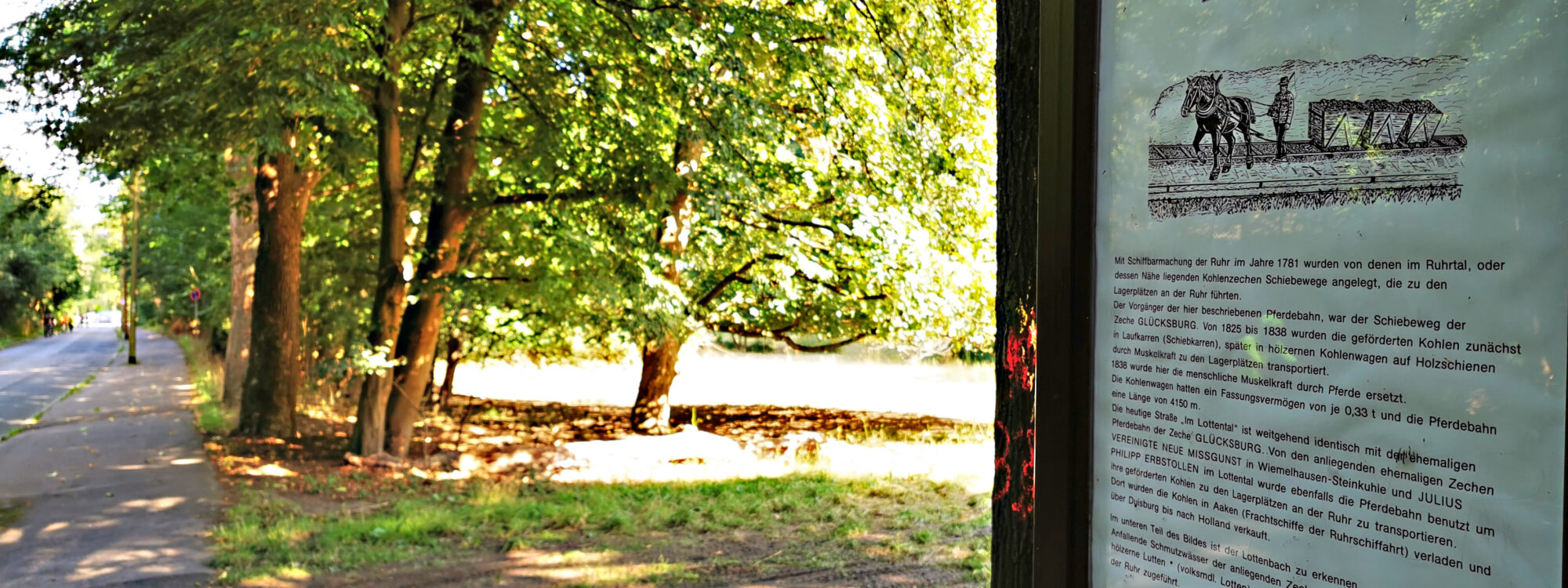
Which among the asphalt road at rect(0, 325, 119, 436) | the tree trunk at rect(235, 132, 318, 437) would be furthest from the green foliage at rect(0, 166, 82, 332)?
the tree trunk at rect(235, 132, 318, 437)

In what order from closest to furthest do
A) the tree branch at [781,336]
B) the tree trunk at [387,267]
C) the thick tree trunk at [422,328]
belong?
the tree trunk at [387,267] < the thick tree trunk at [422,328] < the tree branch at [781,336]

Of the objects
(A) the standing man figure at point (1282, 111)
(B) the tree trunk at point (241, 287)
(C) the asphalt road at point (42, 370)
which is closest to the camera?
(A) the standing man figure at point (1282, 111)

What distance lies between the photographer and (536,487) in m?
12.1

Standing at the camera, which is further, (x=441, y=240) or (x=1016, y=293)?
(x=441, y=240)

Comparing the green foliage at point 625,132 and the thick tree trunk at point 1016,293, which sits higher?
the green foliage at point 625,132

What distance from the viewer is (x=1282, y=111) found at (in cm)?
175

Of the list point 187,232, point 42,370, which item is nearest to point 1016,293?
point 187,232

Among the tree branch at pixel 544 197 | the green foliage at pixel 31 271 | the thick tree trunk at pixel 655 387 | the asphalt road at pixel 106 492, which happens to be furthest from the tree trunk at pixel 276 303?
the green foliage at pixel 31 271

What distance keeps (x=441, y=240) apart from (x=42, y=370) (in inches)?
1091

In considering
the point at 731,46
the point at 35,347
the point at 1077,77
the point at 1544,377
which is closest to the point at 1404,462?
the point at 1544,377

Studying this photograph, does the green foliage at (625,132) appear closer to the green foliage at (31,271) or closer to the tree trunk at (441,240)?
the tree trunk at (441,240)

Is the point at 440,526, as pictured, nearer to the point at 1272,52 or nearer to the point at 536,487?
the point at 536,487

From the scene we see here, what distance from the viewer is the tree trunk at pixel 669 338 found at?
12.5m

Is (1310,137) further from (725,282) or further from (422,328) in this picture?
(725,282)
